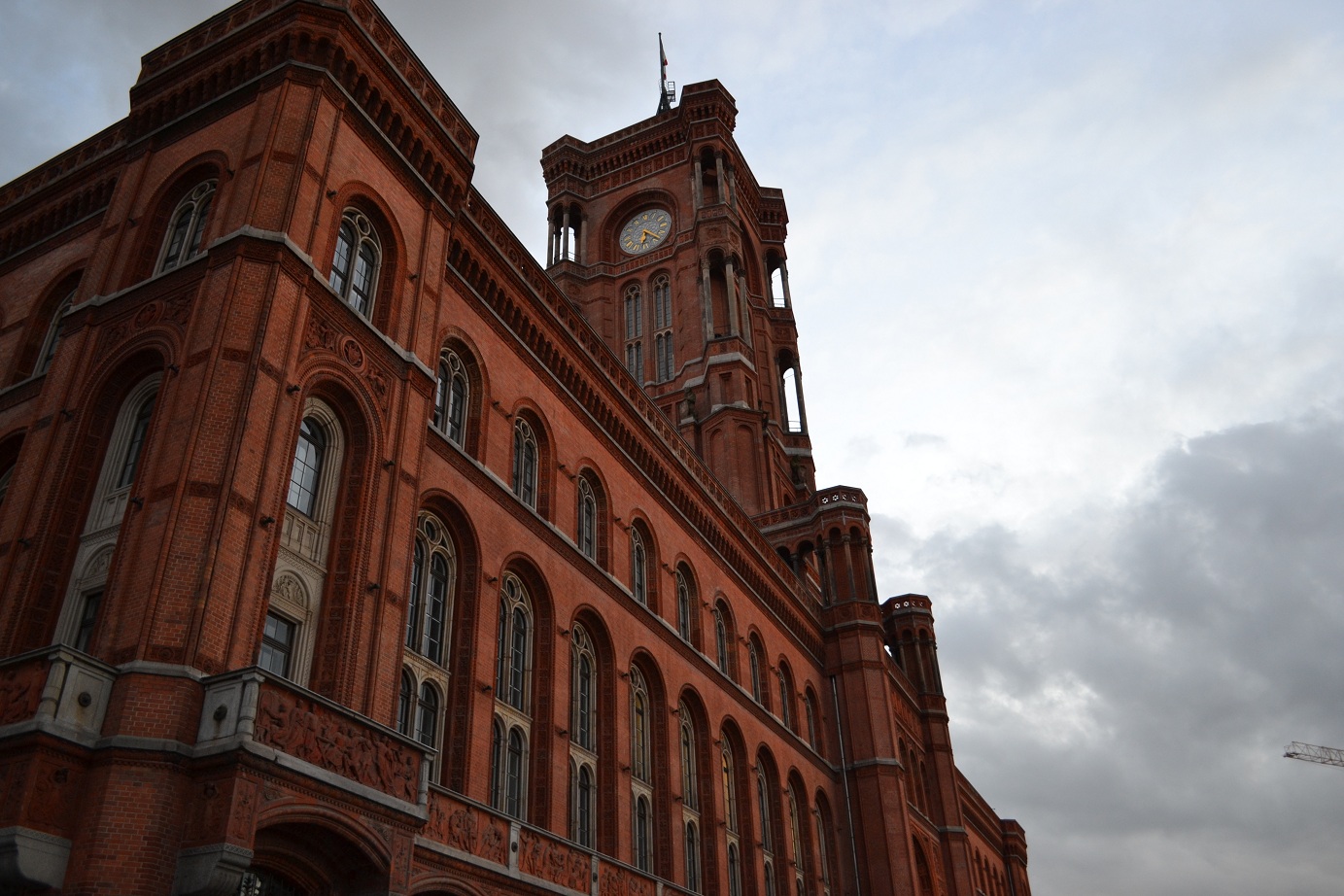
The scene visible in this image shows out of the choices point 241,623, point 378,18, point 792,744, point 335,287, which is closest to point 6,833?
point 241,623

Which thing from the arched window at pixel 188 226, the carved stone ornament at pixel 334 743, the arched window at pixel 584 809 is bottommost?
the carved stone ornament at pixel 334 743

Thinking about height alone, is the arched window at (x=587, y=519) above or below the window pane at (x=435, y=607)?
above

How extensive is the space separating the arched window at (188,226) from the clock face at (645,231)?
41961mm

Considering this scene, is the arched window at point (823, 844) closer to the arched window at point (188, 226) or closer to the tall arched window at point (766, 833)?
the tall arched window at point (766, 833)

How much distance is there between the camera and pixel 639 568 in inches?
1144

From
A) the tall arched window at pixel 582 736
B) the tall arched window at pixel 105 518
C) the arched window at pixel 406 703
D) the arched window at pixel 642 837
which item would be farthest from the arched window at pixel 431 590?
the arched window at pixel 642 837

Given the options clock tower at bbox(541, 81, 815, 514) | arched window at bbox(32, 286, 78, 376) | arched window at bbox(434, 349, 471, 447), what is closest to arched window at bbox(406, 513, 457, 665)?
arched window at bbox(434, 349, 471, 447)

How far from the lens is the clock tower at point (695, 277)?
52.6 meters

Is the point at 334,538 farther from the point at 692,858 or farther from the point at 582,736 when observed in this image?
the point at 692,858

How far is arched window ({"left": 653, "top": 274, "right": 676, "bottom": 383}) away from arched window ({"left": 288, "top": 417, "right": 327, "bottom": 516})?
38706 millimetres

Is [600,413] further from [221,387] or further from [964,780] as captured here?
[964,780]

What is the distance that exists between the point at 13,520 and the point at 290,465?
4.37 metres

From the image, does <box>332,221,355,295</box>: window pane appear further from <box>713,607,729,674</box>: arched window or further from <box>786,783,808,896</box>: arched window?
<box>786,783,808,896</box>: arched window

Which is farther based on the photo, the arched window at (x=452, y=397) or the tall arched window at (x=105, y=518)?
the arched window at (x=452, y=397)
